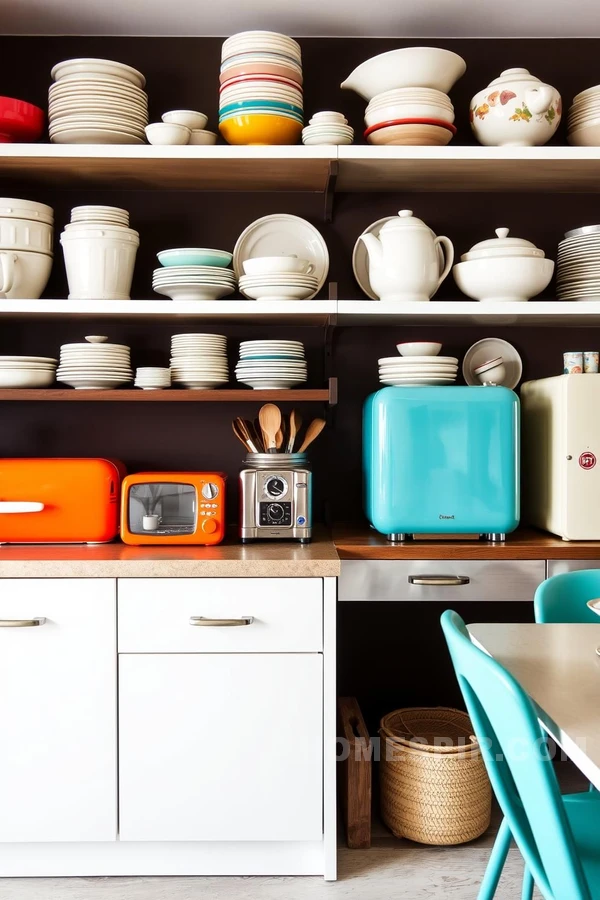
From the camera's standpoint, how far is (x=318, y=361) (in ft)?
8.17

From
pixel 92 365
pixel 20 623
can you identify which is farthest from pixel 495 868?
pixel 92 365

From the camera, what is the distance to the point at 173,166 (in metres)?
2.21

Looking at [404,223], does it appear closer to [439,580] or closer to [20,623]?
[439,580]

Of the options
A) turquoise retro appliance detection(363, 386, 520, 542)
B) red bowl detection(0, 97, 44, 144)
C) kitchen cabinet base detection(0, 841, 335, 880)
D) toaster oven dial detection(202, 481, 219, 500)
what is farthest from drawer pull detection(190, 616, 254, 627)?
red bowl detection(0, 97, 44, 144)

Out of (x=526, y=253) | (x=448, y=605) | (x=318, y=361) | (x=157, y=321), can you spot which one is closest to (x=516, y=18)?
(x=526, y=253)

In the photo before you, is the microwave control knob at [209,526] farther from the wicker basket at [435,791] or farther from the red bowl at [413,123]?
the red bowl at [413,123]

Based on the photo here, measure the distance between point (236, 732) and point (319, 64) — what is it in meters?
2.04

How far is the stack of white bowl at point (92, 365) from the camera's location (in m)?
2.16

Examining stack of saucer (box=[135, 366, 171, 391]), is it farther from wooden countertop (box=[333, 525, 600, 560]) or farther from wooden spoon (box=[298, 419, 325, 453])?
wooden countertop (box=[333, 525, 600, 560])

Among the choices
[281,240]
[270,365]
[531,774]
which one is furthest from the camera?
[281,240]

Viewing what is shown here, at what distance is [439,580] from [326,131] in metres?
1.27

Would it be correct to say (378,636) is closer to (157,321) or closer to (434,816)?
(434,816)

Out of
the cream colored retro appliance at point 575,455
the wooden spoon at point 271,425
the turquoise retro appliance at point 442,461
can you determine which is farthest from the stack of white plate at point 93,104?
the cream colored retro appliance at point 575,455

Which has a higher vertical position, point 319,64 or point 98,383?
point 319,64
